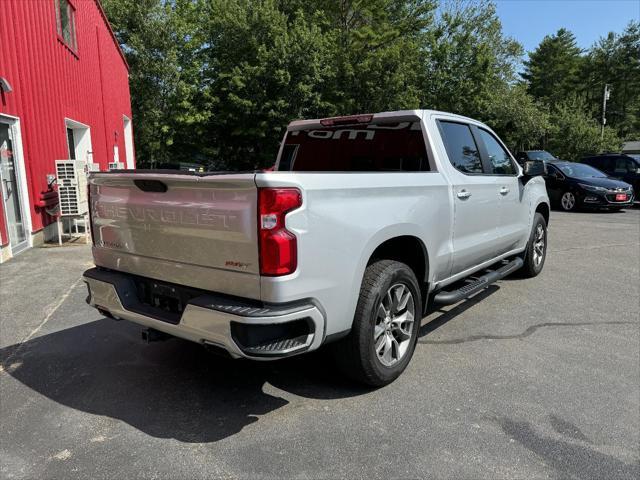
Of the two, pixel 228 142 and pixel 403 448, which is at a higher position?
pixel 228 142

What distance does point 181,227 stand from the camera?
2873mm

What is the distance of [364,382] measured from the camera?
327 centimetres

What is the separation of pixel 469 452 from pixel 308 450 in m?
→ 0.88

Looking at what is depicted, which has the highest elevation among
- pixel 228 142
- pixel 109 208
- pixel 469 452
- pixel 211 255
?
pixel 228 142

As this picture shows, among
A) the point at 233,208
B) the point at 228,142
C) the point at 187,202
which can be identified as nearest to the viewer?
the point at 233,208

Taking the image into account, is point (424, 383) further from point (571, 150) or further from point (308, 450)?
point (571, 150)

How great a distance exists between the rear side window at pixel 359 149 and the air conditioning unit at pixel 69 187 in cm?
573

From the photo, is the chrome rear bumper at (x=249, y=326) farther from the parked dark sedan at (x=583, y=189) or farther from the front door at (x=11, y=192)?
the parked dark sedan at (x=583, y=189)

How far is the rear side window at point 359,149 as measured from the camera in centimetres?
431

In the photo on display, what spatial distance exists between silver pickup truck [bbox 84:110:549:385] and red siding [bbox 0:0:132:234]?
560cm

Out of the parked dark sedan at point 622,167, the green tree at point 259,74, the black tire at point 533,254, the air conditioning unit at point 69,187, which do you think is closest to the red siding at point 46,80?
the air conditioning unit at point 69,187

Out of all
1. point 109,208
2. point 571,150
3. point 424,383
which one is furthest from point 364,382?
Answer: point 571,150

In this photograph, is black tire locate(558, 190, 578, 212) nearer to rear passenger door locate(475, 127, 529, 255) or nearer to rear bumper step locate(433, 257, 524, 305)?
rear passenger door locate(475, 127, 529, 255)

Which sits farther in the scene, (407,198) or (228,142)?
(228,142)
